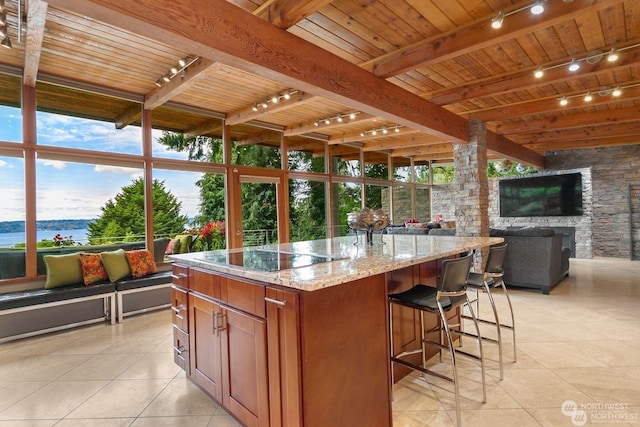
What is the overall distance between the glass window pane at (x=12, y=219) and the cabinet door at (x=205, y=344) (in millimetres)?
3061

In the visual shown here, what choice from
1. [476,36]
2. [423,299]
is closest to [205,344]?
[423,299]

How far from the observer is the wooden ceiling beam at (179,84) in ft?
11.6

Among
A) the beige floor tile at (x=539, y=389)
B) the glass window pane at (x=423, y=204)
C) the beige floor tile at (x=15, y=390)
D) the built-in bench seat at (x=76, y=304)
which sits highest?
the glass window pane at (x=423, y=204)

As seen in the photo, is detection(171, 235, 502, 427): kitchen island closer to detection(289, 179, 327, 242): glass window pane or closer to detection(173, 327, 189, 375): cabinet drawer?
detection(173, 327, 189, 375): cabinet drawer

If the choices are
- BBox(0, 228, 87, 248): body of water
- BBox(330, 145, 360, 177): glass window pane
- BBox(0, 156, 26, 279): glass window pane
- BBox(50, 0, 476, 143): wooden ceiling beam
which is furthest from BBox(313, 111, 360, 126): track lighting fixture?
BBox(0, 156, 26, 279): glass window pane

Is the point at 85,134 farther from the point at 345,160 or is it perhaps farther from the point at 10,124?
the point at 345,160

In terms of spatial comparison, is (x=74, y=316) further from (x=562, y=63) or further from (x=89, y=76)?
(x=562, y=63)

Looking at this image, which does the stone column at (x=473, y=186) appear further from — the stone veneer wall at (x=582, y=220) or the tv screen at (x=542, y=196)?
the stone veneer wall at (x=582, y=220)

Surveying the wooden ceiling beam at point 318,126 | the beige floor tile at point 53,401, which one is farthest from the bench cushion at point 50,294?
the wooden ceiling beam at point 318,126

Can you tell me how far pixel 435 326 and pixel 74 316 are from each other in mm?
3938

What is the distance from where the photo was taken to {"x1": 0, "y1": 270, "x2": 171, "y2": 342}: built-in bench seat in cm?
341

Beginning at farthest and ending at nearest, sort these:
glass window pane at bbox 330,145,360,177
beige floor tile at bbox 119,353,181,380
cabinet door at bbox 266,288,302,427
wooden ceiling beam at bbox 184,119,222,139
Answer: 1. glass window pane at bbox 330,145,360,177
2. wooden ceiling beam at bbox 184,119,222,139
3. beige floor tile at bbox 119,353,181,380
4. cabinet door at bbox 266,288,302,427

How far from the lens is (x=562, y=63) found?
3.65 meters

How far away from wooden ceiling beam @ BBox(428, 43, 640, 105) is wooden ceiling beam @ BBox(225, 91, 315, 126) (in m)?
1.84
